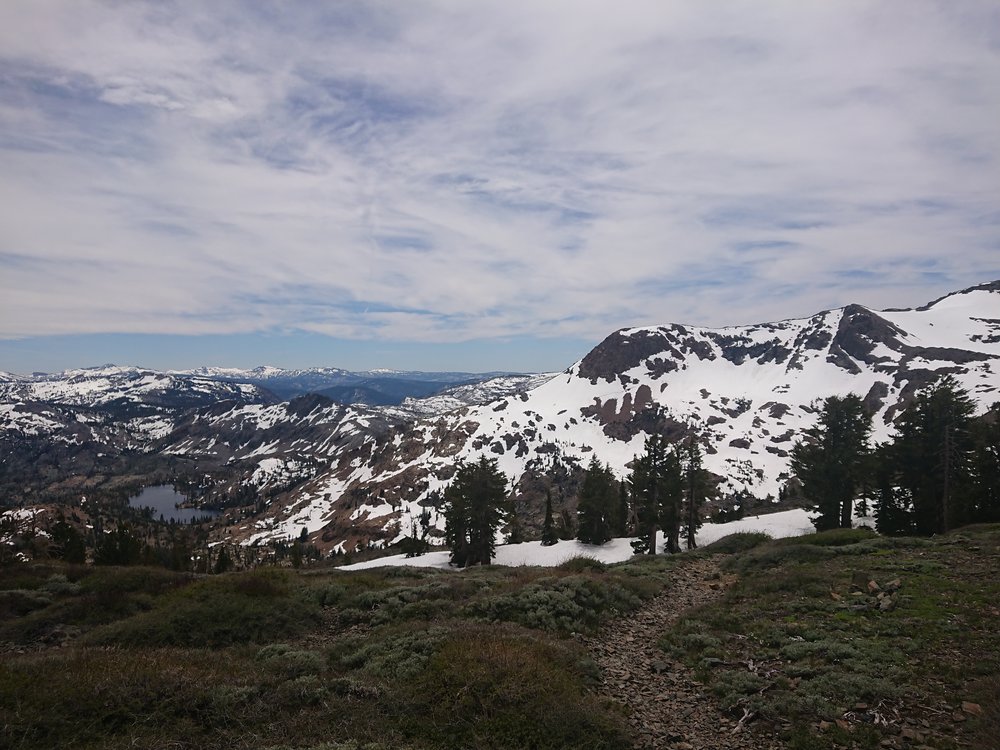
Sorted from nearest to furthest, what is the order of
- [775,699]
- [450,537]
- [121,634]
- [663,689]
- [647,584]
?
[775,699]
[663,689]
[121,634]
[647,584]
[450,537]

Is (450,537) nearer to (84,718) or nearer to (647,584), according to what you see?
(647,584)

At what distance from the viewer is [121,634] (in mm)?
15180

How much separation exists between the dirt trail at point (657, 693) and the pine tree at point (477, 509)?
30198mm

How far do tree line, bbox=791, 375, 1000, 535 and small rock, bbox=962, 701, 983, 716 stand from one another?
35935mm

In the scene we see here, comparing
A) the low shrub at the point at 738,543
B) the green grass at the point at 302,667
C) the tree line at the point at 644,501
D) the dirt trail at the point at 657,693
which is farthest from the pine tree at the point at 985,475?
the green grass at the point at 302,667

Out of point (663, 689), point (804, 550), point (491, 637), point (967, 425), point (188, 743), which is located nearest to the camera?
point (188, 743)

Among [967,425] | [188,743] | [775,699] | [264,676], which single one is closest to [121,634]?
[264,676]

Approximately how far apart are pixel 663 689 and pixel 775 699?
8.70 feet

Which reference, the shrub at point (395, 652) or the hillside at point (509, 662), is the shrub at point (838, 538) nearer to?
the hillside at point (509, 662)

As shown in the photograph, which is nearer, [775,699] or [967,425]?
[775,699]

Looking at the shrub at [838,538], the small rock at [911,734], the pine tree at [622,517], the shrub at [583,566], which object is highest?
the small rock at [911,734]

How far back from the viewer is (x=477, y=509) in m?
48.8

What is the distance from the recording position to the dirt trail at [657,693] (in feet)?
32.0

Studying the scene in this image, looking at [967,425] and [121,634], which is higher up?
[967,425]
